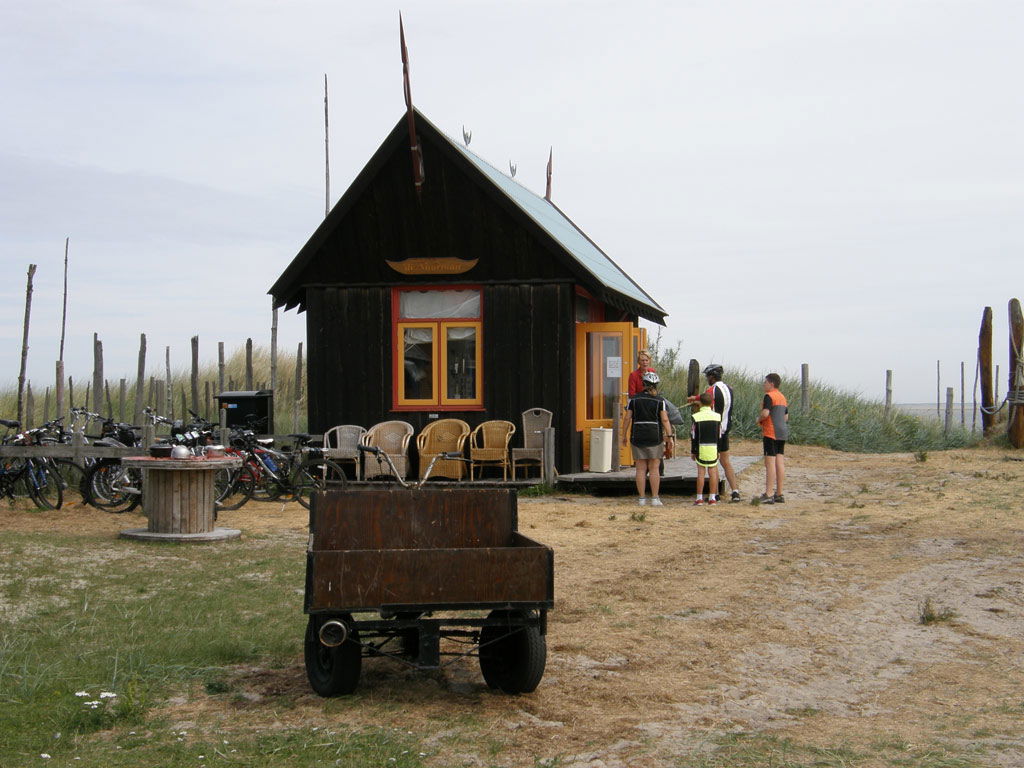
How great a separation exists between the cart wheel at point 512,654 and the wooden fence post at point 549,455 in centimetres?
1017

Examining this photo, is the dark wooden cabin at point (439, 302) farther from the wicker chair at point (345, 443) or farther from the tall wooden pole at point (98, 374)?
the tall wooden pole at point (98, 374)

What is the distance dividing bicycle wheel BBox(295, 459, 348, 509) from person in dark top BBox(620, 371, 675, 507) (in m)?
3.66

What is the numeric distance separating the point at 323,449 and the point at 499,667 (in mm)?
10735

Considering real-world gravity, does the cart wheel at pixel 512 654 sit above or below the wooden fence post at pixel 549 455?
below

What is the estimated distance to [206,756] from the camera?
17.1 ft

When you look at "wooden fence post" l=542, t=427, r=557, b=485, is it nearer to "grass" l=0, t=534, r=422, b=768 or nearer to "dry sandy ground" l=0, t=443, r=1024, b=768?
"dry sandy ground" l=0, t=443, r=1024, b=768

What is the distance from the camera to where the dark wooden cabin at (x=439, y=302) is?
1742 cm

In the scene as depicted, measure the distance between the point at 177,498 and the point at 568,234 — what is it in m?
11.2

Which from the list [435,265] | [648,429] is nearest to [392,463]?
[648,429]

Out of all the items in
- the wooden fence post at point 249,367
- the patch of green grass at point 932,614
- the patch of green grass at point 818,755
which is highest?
the wooden fence post at point 249,367

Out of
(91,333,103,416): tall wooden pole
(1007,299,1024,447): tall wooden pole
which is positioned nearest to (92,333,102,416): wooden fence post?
(91,333,103,416): tall wooden pole

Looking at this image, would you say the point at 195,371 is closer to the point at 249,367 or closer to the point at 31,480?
the point at 249,367

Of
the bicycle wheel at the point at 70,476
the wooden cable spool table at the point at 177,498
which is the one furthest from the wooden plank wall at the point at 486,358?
the wooden cable spool table at the point at 177,498

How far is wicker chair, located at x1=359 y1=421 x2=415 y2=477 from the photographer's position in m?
17.3
